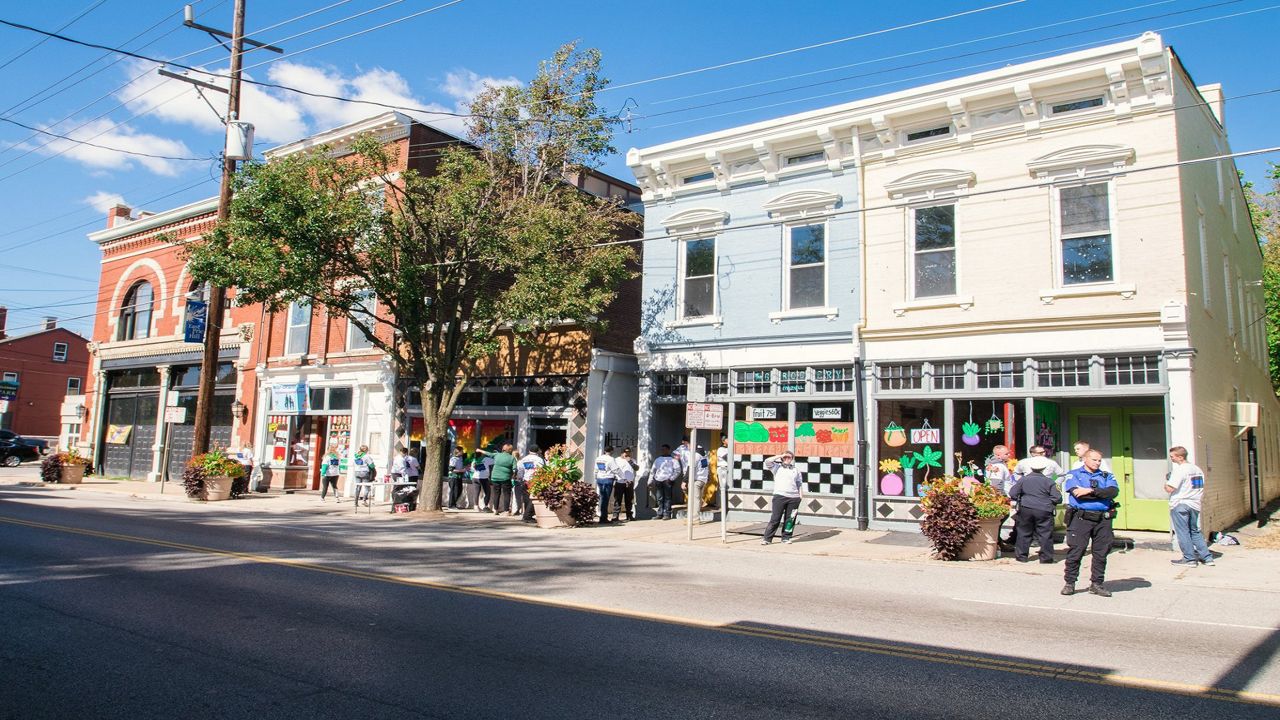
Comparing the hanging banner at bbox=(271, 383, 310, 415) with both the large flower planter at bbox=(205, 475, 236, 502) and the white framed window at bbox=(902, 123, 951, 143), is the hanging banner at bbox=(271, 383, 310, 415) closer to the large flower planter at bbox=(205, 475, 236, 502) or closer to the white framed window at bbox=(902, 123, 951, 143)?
the large flower planter at bbox=(205, 475, 236, 502)

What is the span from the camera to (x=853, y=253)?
17828 millimetres

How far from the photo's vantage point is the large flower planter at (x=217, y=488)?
2403 centimetres

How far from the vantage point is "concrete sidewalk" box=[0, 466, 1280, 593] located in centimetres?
1195

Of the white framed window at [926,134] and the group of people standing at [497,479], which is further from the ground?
the white framed window at [926,134]

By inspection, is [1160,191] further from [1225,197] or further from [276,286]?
[276,286]

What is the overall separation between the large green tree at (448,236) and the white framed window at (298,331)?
8548 millimetres

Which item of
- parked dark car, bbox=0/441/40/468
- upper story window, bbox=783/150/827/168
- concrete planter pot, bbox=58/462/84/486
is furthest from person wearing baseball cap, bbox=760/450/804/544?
parked dark car, bbox=0/441/40/468

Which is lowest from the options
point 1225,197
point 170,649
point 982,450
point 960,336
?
point 170,649

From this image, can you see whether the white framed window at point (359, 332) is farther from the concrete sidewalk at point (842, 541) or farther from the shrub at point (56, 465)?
the shrub at point (56, 465)

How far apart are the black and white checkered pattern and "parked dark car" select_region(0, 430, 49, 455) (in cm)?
4008

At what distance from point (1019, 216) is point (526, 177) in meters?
11.3

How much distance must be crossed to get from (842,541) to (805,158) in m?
8.40

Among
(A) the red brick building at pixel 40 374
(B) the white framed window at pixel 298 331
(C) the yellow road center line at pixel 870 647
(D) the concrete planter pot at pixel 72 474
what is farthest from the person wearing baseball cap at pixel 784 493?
(A) the red brick building at pixel 40 374

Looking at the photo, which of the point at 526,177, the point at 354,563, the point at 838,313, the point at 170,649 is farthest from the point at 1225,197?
the point at 170,649
